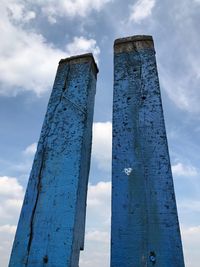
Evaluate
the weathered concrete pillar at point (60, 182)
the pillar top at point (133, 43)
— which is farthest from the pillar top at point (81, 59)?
the pillar top at point (133, 43)

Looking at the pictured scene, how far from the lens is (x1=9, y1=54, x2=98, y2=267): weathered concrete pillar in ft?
6.19

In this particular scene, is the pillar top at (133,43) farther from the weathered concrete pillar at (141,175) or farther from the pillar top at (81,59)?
the pillar top at (81,59)

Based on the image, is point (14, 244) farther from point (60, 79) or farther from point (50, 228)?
point (60, 79)

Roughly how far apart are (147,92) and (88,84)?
638 mm

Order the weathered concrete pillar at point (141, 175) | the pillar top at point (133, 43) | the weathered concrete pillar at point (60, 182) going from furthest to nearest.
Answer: the pillar top at point (133, 43) → the weathered concrete pillar at point (60, 182) → the weathered concrete pillar at point (141, 175)

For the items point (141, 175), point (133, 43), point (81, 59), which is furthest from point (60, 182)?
point (133, 43)

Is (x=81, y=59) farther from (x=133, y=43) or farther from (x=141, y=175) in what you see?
(x=141, y=175)

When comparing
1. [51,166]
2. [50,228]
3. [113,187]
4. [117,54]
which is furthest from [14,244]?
[117,54]

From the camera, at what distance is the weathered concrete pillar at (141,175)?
5.73 ft

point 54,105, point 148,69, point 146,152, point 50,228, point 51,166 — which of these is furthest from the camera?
point 54,105

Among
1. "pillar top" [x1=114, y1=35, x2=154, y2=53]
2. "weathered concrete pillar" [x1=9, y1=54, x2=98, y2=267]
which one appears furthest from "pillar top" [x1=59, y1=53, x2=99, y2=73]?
"pillar top" [x1=114, y1=35, x2=154, y2=53]

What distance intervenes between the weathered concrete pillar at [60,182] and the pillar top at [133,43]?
0.36 metres

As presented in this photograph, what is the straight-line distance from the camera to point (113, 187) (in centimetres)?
203

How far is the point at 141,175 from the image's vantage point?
2.00m
